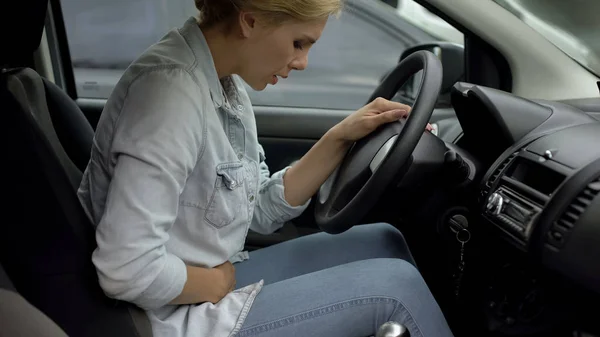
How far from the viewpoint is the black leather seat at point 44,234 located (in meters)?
0.89

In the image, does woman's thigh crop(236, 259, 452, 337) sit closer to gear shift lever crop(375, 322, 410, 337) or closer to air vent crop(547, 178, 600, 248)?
gear shift lever crop(375, 322, 410, 337)

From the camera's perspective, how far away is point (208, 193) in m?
1.02

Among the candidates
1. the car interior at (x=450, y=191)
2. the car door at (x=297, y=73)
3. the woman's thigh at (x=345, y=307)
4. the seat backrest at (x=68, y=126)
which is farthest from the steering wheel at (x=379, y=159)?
the seat backrest at (x=68, y=126)

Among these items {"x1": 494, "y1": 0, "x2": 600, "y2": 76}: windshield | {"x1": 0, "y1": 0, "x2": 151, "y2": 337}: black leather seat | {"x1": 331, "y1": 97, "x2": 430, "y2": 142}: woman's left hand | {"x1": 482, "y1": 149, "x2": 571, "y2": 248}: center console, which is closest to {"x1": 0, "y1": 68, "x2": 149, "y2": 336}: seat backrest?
{"x1": 0, "y1": 0, "x2": 151, "y2": 337}: black leather seat

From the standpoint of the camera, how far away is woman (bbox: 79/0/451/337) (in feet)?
2.91

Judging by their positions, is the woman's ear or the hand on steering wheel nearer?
the woman's ear

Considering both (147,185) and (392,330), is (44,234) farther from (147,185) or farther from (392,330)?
(392,330)

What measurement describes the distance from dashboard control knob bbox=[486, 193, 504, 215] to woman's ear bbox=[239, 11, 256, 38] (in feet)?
1.61

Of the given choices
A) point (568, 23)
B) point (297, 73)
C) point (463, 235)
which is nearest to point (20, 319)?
point (463, 235)

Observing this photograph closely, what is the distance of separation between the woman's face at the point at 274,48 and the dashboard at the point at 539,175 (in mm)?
370

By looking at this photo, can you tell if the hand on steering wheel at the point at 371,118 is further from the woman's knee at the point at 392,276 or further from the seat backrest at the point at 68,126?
the seat backrest at the point at 68,126

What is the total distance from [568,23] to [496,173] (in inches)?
24.1

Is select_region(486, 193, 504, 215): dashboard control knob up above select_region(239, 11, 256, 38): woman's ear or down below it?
below

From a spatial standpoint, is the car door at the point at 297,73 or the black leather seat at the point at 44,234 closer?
the black leather seat at the point at 44,234
